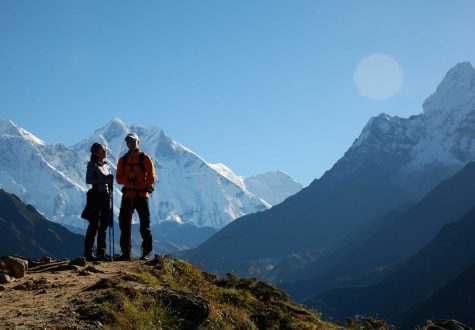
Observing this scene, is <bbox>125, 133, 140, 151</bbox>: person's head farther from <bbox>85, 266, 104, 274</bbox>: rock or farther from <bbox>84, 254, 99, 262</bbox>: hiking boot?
<bbox>85, 266, 104, 274</bbox>: rock

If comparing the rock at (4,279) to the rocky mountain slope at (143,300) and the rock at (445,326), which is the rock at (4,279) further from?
the rock at (445,326)

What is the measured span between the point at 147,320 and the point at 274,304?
5122 mm

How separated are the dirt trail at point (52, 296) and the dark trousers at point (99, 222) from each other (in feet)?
4.79

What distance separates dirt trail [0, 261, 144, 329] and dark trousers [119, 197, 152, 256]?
1556mm

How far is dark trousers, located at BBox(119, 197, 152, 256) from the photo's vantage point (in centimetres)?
1600

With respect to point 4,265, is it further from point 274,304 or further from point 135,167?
point 274,304

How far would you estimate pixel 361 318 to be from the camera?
14984 mm

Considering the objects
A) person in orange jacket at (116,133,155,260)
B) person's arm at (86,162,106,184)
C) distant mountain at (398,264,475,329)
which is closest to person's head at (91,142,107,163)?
person's arm at (86,162,106,184)

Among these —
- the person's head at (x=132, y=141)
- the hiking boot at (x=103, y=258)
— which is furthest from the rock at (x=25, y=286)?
the person's head at (x=132, y=141)

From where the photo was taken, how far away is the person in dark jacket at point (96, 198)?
52.5ft

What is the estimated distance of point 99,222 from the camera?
1678 centimetres

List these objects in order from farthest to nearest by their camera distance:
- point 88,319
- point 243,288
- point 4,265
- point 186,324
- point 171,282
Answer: point 243,288, point 4,265, point 171,282, point 186,324, point 88,319

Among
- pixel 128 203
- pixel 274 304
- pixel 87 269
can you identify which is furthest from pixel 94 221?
pixel 274 304

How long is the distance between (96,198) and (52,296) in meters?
5.44
